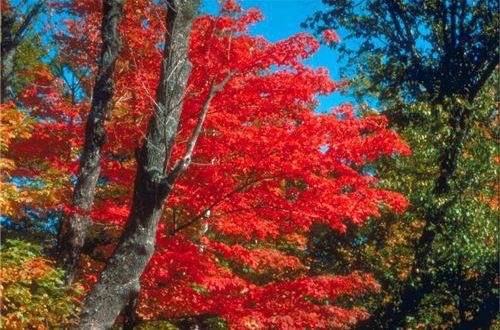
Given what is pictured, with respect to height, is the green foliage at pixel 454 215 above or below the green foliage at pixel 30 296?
above

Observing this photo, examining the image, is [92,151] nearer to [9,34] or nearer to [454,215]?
[9,34]

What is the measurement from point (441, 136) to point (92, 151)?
25.6 ft

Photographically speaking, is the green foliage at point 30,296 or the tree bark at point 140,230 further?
the tree bark at point 140,230

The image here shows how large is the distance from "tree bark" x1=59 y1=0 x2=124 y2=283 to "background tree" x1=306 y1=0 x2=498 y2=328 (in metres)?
6.65

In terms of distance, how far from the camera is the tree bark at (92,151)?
7535 millimetres

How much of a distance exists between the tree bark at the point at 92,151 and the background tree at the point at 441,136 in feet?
21.8

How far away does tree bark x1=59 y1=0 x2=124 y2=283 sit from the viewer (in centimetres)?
754

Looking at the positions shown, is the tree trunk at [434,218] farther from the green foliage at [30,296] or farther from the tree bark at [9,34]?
the tree bark at [9,34]

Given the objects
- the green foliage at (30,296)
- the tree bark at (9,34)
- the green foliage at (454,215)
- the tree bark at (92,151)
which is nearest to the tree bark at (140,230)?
the green foliage at (30,296)

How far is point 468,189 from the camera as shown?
31.0ft

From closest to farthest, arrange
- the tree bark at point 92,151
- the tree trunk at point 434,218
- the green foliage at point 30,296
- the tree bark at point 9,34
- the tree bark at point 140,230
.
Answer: the green foliage at point 30,296
the tree bark at point 140,230
the tree bark at point 92,151
the tree trunk at point 434,218
the tree bark at point 9,34

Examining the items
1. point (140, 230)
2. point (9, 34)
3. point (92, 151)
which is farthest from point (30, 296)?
point (9, 34)

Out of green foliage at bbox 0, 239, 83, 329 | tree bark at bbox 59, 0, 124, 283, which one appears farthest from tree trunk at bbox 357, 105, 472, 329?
green foliage at bbox 0, 239, 83, 329

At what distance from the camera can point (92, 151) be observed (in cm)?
766
